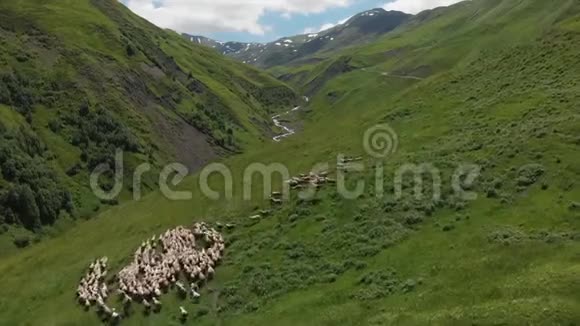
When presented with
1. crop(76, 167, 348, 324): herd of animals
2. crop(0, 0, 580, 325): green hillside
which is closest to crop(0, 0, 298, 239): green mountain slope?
crop(0, 0, 580, 325): green hillside

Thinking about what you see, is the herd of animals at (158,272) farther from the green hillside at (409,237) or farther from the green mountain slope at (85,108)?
the green mountain slope at (85,108)

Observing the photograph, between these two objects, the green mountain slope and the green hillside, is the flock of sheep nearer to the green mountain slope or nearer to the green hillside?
the green hillside

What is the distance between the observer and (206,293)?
35.9 m

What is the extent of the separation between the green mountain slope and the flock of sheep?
3971 centimetres

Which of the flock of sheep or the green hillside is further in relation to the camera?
the flock of sheep

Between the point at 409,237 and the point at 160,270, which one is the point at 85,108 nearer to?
the point at 160,270

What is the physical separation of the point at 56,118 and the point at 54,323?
254ft

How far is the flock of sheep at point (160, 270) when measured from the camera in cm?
3669

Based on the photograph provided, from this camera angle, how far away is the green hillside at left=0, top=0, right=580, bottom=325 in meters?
28.7

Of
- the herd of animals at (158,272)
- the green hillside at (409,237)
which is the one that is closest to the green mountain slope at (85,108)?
the green hillside at (409,237)

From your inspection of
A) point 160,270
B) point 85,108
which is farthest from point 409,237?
point 85,108

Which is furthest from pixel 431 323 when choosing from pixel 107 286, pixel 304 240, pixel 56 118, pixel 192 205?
pixel 56 118

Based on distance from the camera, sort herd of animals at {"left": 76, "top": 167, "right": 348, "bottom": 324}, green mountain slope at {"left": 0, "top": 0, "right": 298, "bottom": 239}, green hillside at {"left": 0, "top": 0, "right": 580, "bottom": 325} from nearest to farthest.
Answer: green hillside at {"left": 0, "top": 0, "right": 580, "bottom": 325} < herd of animals at {"left": 76, "top": 167, "right": 348, "bottom": 324} < green mountain slope at {"left": 0, "top": 0, "right": 298, "bottom": 239}

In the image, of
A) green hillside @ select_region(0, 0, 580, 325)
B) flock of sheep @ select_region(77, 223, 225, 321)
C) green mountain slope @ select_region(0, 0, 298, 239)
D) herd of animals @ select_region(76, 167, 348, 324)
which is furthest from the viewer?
green mountain slope @ select_region(0, 0, 298, 239)
